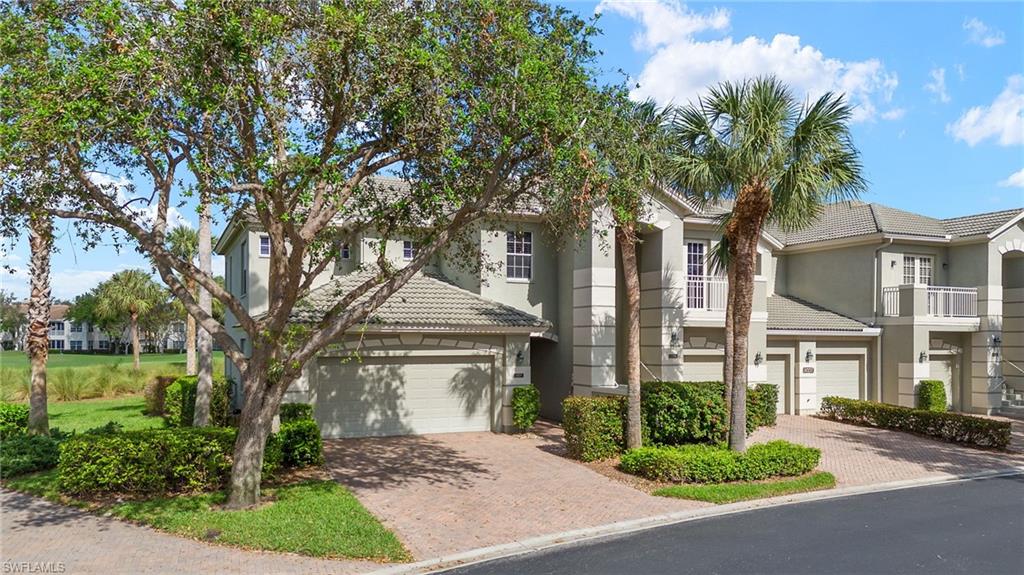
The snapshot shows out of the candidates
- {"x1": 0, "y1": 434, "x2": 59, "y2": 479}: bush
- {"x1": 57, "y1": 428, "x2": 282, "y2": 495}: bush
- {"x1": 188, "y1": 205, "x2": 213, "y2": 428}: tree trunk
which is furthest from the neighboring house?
{"x1": 0, "y1": 434, "x2": 59, "y2": 479}: bush

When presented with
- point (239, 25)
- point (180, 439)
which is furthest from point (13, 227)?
point (239, 25)

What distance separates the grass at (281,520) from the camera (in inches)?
360

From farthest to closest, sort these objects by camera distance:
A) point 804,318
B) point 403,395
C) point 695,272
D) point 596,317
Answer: point 804,318
point 695,272
point 596,317
point 403,395

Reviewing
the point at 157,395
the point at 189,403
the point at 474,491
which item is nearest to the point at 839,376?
the point at 474,491

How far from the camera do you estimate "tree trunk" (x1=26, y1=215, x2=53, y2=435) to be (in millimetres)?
15789

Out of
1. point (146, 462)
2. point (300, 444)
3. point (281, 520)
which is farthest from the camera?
point (300, 444)

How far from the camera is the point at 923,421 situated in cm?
1975

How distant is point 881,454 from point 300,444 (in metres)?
13.5

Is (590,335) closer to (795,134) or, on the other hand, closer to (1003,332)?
(795,134)

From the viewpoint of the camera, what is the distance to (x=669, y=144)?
14492 millimetres

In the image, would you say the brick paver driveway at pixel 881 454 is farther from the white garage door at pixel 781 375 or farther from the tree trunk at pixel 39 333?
the tree trunk at pixel 39 333

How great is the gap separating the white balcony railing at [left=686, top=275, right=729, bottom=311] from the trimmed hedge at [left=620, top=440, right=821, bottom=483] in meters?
7.38

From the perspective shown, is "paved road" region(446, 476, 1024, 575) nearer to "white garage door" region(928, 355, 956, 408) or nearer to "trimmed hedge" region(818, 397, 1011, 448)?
Answer: "trimmed hedge" region(818, 397, 1011, 448)

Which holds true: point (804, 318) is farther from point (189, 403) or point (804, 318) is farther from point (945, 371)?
point (189, 403)
